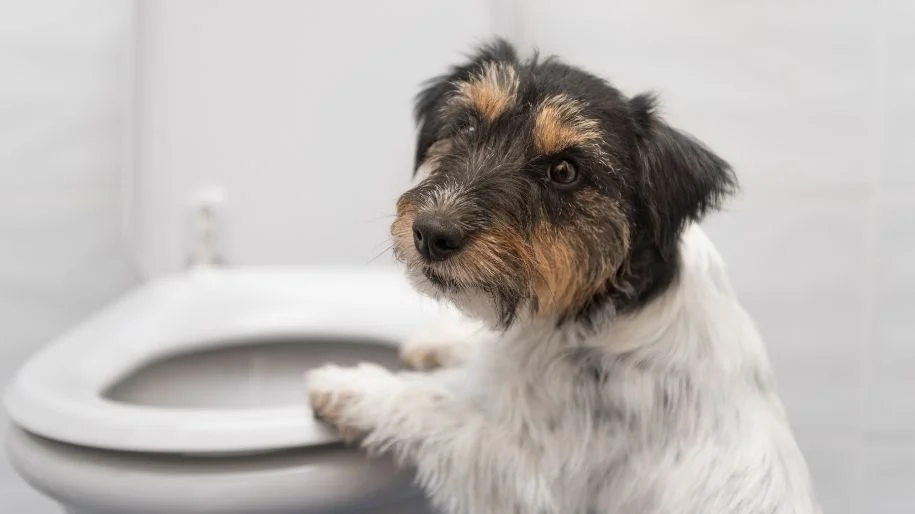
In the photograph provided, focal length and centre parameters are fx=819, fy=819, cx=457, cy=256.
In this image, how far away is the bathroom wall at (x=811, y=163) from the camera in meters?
1.58

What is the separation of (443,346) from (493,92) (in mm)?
459

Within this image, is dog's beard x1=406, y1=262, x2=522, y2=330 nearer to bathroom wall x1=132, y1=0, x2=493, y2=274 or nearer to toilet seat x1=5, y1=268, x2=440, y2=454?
toilet seat x1=5, y1=268, x2=440, y2=454

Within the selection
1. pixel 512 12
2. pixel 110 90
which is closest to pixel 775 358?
pixel 512 12

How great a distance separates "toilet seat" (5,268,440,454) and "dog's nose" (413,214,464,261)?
264 mm

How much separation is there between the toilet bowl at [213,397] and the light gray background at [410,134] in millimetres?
167

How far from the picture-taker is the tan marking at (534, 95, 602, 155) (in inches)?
37.9

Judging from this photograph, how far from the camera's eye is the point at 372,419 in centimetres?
100

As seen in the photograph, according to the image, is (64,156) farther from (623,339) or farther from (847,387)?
(847,387)

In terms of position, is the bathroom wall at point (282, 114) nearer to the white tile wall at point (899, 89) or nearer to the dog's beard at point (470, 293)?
the dog's beard at point (470, 293)

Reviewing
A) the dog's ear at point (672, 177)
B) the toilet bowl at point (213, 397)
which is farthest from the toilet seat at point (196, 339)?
the dog's ear at point (672, 177)

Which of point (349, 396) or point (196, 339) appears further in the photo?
point (196, 339)

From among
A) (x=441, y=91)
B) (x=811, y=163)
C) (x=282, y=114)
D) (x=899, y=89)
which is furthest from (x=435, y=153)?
(x=899, y=89)

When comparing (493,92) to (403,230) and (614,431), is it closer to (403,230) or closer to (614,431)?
(403,230)

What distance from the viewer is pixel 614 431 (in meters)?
1.02
